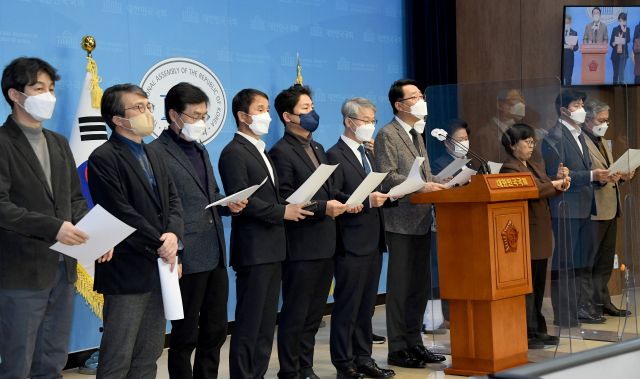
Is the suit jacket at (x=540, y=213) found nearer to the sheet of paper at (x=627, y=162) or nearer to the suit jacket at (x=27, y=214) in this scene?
the sheet of paper at (x=627, y=162)

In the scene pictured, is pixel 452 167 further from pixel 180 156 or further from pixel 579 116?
pixel 180 156

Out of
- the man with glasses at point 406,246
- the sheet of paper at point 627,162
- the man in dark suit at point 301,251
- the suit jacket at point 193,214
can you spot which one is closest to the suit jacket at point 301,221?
the man in dark suit at point 301,251

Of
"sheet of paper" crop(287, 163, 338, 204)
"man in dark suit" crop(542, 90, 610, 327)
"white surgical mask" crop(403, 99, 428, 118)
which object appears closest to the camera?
"sheet of paper" crop(287, 163, 338, 204)

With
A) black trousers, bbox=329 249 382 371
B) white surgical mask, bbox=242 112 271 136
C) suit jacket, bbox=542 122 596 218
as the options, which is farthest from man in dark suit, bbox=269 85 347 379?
suit jacket, bbox=542 122 596 218

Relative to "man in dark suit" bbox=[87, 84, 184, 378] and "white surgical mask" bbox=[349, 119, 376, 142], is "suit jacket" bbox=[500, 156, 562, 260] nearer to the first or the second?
"white surgical mask" bbox=[349, 119, 376, 142]

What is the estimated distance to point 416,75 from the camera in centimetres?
708

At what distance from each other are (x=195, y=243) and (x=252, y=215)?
33 centimetres

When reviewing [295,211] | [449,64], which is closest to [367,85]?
[449,64]

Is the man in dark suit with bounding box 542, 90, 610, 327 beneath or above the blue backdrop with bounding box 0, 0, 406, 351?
beneath

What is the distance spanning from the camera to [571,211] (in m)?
4.49

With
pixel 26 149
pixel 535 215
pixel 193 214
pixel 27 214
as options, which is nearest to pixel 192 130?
pixel 193 214

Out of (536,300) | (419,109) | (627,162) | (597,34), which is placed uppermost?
(597,34)

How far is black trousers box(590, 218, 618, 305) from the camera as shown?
4691 millimetres

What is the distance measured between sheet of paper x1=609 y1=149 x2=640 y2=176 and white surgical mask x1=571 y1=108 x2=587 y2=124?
0.44 m
